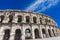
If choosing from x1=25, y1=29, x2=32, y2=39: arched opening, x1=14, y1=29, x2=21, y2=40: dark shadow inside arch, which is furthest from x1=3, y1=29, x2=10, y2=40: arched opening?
x1=25, y1=29, x2=32, y2=39: arched opening

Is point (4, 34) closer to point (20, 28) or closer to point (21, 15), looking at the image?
point (20, 28)

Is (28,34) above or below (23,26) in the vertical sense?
below

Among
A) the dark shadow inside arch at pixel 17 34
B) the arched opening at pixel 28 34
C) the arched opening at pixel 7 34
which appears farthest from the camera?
the arched opening at pixel 28 34

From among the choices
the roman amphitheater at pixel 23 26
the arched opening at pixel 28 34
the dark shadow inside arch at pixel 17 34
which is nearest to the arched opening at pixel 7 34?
the roman amphitheater at pixel 23 26

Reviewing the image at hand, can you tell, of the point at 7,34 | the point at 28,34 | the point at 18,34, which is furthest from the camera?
the point at 28,34

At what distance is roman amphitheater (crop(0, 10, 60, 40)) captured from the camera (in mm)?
24203

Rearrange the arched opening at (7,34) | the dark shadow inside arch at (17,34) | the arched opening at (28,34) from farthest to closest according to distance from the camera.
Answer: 1. the arched opening at (28,34)
2. the dark shadow inside arch at (17,34)
3. the arched opening at (7,34)

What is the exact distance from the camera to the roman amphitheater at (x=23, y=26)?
24.2 meters

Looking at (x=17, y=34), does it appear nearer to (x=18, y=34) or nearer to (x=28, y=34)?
(x=18, y=34)

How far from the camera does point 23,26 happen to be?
2492cm

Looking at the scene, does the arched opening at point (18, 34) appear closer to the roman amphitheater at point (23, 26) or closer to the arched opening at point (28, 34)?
the roman amphitheater at point (23, 26)

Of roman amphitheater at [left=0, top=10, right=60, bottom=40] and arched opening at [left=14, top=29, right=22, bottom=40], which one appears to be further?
arched opening at [left=14, top=29, right=22, bottom=40]

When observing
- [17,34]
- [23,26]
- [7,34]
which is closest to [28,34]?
[23,26]

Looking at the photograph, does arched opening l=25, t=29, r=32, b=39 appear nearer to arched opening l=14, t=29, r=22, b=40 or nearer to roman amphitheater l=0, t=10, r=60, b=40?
roman amphitheater l=0, t=10, r=60, b=40
